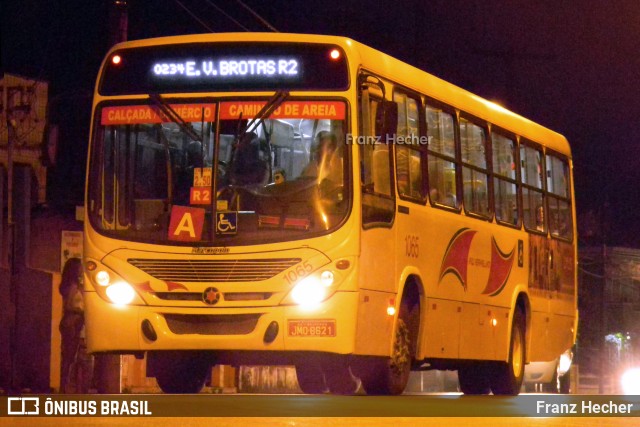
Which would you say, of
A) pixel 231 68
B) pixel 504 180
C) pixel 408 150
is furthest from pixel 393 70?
pixel 504 180

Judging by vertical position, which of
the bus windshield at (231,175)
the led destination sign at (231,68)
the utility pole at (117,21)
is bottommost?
the bus windshield at (231,175)

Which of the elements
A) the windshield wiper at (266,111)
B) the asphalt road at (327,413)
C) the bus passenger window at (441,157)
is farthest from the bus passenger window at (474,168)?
the windshield wiper at (266,111)

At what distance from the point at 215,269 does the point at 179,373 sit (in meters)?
2.67

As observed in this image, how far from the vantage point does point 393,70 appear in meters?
16.1

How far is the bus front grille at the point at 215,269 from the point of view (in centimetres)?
1458

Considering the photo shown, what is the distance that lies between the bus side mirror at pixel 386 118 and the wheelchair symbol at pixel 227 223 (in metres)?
1.62

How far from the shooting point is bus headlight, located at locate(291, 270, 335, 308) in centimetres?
1453

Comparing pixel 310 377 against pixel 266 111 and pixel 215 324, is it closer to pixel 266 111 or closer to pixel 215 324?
pixel 215 324

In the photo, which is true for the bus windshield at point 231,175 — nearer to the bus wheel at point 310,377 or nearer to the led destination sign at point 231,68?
the led destination sign at point 231,68

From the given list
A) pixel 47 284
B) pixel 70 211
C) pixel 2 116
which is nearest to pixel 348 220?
pixel 47 284

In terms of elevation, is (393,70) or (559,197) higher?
(393,70)

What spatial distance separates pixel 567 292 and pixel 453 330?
5788 mm

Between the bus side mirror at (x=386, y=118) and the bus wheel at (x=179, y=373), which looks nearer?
the bus side mirror at (x=386, y=118)

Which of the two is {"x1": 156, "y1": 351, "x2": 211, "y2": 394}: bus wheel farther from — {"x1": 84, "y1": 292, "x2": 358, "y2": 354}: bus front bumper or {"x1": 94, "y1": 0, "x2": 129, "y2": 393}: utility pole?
{"x1": 94, "y1": 0, "x2": 129, "y2": 393}: utility pole
